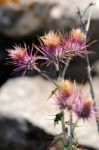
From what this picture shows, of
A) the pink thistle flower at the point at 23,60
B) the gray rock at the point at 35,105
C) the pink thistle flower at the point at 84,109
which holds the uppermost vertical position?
the gray rock at the point at 35,105

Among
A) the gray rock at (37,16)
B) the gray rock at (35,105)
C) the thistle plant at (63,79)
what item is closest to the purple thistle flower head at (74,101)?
the thistle plant at (63,79)

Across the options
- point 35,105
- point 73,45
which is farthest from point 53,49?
point 35,105

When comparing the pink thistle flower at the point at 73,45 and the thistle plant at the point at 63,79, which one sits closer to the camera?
the thistle plant at the point at 63,79

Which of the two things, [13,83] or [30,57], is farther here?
[13,83]

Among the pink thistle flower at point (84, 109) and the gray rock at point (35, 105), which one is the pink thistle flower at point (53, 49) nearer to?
the pink thistle flower at point (84, 109)

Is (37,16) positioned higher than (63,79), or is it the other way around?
(37,16)

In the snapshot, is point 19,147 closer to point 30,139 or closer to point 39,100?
point 30,139

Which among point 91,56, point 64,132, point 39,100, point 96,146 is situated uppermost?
point 91,56

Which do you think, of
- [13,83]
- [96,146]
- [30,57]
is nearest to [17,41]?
[13,83]

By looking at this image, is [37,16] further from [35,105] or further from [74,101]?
[74,101]

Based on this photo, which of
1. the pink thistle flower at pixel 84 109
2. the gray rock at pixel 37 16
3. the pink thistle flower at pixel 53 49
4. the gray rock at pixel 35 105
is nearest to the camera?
the pink thistle flower at pixel 84 109

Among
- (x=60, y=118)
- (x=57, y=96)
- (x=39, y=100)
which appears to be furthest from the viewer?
(x=39, y=100)
